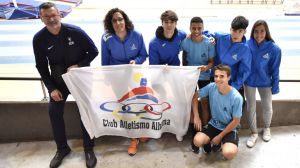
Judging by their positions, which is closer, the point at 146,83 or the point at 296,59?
the point at 146,83

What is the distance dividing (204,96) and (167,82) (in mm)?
455

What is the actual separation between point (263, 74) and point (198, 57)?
79 centimetres

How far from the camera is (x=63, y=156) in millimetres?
3256

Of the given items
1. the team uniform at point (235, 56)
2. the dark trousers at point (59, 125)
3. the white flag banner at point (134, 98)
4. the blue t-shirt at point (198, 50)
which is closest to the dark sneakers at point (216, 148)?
the white flag banner at point (134, 98)

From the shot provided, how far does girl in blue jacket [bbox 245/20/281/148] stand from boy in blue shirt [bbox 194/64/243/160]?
482mm

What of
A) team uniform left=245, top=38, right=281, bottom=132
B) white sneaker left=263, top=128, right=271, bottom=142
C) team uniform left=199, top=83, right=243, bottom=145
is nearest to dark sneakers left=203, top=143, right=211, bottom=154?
team uniform left=199, top=83, right=243, bottom=145

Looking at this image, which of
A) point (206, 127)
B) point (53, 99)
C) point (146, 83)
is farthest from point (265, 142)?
point (53, 99)

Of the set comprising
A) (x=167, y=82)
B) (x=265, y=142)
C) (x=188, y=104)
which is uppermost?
(x=167, y=82)

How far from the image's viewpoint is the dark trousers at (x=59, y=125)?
305 cm

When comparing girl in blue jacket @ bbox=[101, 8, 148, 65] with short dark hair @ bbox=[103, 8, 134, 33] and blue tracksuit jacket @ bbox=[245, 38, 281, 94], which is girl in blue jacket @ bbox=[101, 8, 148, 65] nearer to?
short dark hair @ bbox=[103, 8, 134, 33]

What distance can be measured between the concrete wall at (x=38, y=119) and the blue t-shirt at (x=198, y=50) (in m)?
1.01

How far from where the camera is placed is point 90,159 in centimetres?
317

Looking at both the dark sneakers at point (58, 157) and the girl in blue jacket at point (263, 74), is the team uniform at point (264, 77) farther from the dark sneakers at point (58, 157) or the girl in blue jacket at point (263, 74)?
the dark sneakers at point (58, 157)

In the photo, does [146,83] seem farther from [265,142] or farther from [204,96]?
[265,142]
